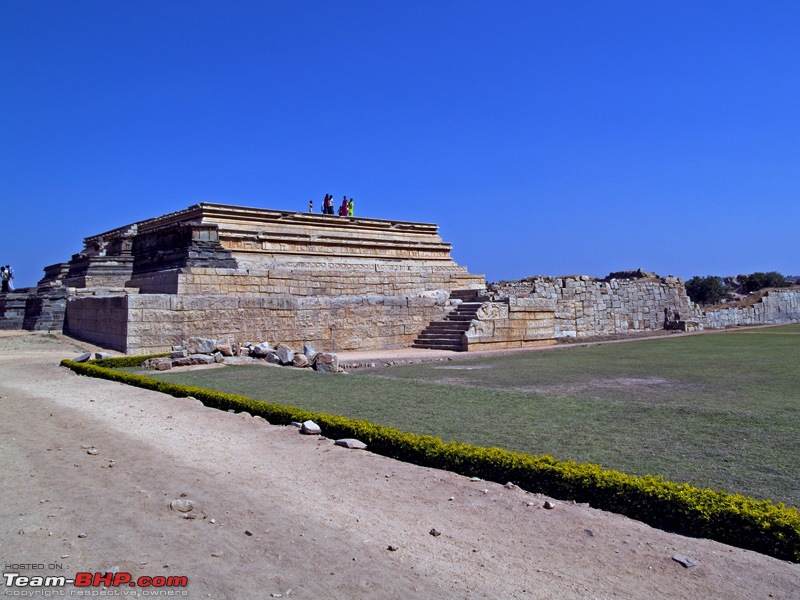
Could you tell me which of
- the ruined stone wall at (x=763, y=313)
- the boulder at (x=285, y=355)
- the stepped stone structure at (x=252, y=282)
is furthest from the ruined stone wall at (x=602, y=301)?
the boulder at (x=285, y=355)

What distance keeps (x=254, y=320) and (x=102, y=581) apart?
11.1 meters

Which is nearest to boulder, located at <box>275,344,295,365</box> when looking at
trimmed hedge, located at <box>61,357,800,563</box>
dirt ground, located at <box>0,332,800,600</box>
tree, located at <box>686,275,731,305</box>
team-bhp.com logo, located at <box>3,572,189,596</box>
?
trimmed hedge, located at <box>61,357,800,563</box>

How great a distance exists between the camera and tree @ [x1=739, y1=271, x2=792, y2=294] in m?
37.4

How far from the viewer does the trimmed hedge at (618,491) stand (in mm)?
3221

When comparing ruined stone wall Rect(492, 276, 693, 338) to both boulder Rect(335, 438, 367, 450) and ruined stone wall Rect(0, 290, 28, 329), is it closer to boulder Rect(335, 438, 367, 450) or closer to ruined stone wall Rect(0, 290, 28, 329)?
ruined stone wall Rect(0, 290, 28, 329)

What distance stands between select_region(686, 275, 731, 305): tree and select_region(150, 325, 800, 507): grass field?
2661cm

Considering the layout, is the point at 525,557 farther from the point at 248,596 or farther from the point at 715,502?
the point at 248,596

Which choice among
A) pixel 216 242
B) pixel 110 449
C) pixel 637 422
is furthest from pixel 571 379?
pixel 216 242

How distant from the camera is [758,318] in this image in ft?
86.4

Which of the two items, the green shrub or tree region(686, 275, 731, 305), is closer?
the green shrub

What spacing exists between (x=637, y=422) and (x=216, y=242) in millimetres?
11823

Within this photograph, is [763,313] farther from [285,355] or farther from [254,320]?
[285,355]

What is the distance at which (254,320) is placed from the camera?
1379 centimetres

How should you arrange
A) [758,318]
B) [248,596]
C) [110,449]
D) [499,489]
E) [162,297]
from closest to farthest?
1. [248,596]
2. [499,489]
3. [110,449]
4. [162,297]
5. [758,318]
